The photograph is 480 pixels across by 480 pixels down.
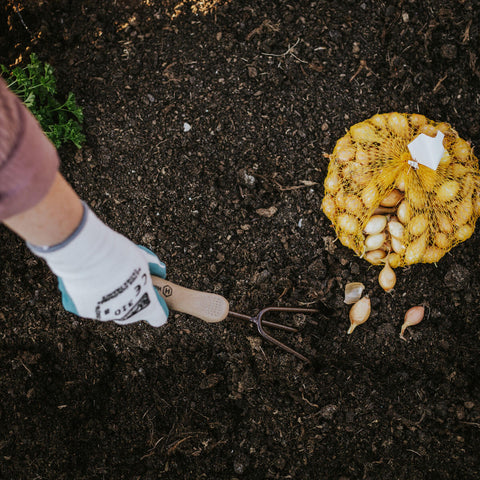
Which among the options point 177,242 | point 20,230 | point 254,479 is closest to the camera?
point 20,230

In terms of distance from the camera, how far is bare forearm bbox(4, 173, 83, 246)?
0.96 m

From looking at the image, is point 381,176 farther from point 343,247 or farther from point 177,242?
point 177,242

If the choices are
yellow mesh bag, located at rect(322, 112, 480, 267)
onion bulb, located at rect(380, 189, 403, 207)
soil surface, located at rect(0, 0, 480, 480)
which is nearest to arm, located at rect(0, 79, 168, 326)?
soil surface, located at rect(0, 0, 480, 480)

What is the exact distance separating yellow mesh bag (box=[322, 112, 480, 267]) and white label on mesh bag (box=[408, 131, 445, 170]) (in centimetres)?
12

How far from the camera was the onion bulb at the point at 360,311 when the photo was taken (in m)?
2.02

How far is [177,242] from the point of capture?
218 cm

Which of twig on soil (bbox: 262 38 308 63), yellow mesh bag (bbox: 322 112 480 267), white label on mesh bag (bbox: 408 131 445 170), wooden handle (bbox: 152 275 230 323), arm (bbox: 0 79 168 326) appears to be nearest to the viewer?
arm (bbox: 0 79 168 326)

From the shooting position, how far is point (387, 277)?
2.00 m

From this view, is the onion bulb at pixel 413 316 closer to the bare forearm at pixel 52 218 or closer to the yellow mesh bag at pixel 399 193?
the yellow mesh bag at pixel 399 193

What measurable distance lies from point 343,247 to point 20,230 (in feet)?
5.20

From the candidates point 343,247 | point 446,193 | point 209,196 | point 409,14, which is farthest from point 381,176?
point 409,14

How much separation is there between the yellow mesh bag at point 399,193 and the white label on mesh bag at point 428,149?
0.12 m

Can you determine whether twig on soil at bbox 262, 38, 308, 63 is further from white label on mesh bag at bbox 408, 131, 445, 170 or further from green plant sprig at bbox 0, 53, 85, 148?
green plant sprig at bbox 0, 53, 85, 148

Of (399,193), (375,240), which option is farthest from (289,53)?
(375,240)
